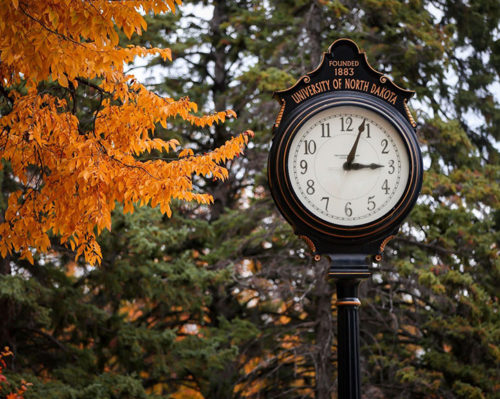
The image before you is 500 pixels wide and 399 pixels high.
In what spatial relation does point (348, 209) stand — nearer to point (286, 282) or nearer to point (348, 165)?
point (348, 165)

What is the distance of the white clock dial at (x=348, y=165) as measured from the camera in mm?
4039

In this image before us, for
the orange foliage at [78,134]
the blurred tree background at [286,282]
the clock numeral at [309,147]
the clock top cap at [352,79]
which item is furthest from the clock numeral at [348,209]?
the blurred tree background at [286,282]

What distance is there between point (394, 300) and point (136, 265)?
437 centimetres

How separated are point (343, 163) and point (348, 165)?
0.09 ft

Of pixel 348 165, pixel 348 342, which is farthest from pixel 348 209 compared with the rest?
pixel 348 342

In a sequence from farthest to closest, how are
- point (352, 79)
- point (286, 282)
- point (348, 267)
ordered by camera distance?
point (286, 282), point (352, 79), point (348, 267)

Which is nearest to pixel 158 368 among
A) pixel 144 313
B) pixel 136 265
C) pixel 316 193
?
pixel 136 265

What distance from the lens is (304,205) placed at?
13.1 feet

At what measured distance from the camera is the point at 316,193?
4039 mm

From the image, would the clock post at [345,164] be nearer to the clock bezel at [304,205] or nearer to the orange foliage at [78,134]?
the clock bezel at [304,205]

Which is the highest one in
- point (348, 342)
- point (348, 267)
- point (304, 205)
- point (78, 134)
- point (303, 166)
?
point (78, 134)

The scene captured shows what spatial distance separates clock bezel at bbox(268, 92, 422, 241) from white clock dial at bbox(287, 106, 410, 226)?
0.02 meters

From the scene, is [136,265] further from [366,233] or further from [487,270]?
[366,233]

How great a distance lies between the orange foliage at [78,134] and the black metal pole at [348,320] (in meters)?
1.48
